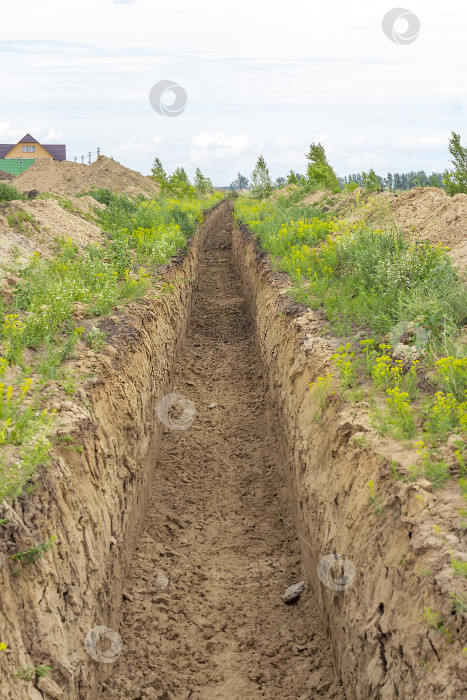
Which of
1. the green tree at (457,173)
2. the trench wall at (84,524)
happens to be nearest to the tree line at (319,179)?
the green tree at (457,173)

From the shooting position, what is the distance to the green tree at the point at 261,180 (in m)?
39.8

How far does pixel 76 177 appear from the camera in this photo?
3216 cm

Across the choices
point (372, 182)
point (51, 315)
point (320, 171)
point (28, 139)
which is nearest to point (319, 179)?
point (320, 171)

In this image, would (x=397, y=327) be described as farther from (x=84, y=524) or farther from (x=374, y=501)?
(x=84, y=524)

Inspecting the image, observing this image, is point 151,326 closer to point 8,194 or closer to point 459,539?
point 459,539

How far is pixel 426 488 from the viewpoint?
4262mm

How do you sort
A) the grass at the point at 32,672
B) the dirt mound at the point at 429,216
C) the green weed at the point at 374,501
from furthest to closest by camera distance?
the dirt mound at the point at 429,216, the green weed at the point at 374,501, the grass at the point at 32,672

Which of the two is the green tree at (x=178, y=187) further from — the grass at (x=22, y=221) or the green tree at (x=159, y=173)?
the grass at (x=22, y=221)

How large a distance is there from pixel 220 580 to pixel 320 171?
25871mm

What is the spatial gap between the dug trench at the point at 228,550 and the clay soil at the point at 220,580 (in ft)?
0.06

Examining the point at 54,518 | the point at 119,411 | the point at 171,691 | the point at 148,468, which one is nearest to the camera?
the point at 54,518

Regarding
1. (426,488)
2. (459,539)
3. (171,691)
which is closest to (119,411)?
(171,691)

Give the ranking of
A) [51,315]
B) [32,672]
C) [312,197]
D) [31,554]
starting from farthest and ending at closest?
1. [312,197]
2. [51,315]
3. [31,554]
4. [32,672]

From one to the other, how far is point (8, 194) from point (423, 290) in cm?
1329
